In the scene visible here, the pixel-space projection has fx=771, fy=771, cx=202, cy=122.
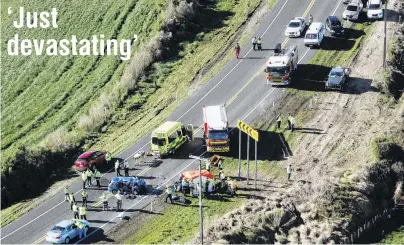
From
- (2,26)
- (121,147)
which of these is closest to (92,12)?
(2,26)

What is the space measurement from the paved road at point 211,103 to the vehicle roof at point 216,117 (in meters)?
3.06

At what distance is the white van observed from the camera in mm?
84062

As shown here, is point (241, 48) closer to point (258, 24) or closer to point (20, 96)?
point (258, 24)

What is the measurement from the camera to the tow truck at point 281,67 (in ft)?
249

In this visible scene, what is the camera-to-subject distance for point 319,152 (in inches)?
2655

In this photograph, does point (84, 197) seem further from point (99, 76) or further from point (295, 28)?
point (295, 28)

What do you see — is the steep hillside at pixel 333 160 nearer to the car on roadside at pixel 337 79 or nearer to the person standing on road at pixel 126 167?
the car on roadside at pixel 337 79

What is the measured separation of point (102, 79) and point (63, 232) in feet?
117

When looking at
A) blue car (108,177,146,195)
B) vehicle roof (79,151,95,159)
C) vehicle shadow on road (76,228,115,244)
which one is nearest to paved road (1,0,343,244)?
vehicle shadow on road (76,228,115,244)

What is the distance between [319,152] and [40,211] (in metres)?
24.4

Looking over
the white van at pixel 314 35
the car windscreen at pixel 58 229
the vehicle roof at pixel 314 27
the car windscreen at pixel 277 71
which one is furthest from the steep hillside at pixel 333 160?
the car windscreen at pixel 58 229

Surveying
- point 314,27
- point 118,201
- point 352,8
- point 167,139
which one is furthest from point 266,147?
point 352,8

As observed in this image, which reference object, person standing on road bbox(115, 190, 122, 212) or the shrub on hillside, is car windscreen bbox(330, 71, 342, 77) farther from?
person standing on road bbox(115, 190, 122, 212)

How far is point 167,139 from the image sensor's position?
223 feet
